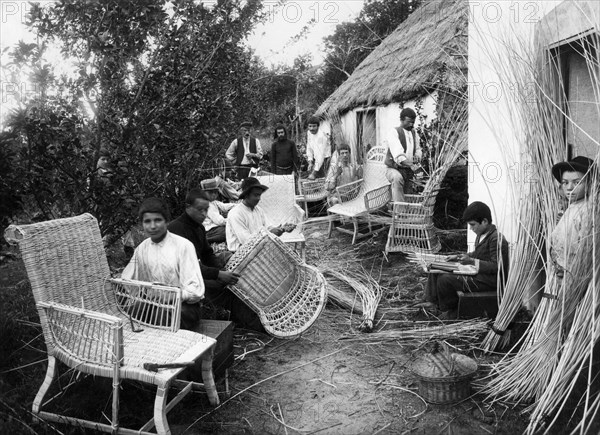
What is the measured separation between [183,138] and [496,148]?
8.79ft

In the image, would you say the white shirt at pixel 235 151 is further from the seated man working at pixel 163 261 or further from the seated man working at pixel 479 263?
the seated man working at pixel 163 261

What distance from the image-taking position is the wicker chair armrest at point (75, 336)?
262cm

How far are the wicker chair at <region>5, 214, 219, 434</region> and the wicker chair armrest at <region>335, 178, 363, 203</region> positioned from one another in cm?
443

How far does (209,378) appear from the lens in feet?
9.80

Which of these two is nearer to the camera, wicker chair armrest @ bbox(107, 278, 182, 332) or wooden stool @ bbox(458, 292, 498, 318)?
wicker chair armrest @ bbox(107, 278, 182, 332)

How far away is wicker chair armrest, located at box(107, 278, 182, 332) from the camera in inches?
115

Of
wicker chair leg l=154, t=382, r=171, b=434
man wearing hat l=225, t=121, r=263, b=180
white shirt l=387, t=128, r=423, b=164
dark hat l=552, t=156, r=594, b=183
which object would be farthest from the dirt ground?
man wearing hat l=225, t=121, r=263, b=180

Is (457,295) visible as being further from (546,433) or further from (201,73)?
(201,73)

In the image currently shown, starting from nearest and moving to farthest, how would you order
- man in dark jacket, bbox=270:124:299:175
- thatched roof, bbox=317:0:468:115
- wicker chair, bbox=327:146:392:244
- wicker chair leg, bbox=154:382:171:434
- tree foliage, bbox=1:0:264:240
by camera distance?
wicker chair leg, bbox=154:382:171:434 → tree foliage, bbox=1:0:264:240 → wicker chair, bbox=327:146:392:244 → thatched roof, bbox=317:0:468:115 → man in dark jacket, bbox=270:124:299:175

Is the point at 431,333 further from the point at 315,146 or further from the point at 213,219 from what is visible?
the point at 315,146

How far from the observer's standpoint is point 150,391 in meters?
3.13

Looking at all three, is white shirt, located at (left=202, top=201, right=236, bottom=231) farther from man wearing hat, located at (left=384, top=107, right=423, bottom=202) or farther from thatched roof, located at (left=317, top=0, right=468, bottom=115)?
thatched roof, located at (left=317, top=0, right=468, bottom=115)

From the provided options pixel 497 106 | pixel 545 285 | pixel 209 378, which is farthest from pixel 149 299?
pixel 497 106

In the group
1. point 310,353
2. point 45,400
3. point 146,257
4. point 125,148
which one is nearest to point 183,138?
point 125,148
